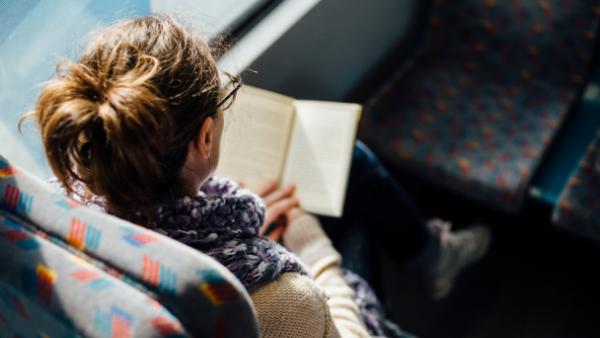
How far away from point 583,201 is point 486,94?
416 mm

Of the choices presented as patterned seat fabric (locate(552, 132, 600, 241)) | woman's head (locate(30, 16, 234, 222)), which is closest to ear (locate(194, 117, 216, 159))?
woman's head (locate(30, 16, 234, 222))

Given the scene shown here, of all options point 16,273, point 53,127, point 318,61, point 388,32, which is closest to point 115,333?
point 16,273

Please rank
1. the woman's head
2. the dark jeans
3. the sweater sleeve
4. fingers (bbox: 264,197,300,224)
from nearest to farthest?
the woman's head → the sweater sleeve → fingers (bbox: 264,197,300,224) → the dark jeans

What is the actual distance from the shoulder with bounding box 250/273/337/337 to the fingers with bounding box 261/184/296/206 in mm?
418

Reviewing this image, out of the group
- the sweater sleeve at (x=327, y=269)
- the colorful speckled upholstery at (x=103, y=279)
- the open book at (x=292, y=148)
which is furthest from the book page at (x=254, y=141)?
the colorful speckled upholstery at (x=103, y=279)

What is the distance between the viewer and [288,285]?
2.46ft

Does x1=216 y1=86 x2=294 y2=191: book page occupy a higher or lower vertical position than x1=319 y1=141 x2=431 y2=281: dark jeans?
higher

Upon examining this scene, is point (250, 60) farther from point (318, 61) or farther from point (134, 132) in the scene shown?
point (134, 132)

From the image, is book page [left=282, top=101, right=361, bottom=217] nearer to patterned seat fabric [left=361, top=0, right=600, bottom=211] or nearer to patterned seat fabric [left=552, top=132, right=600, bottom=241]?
patterned seat fabric [left=361, top=0, right=600, bottom=211]

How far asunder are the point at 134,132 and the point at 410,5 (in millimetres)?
1332

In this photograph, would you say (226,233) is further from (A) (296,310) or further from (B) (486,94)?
(B) (486,94)

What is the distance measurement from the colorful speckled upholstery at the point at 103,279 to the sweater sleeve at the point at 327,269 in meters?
0.45

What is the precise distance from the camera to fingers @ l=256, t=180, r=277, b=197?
3.97 ft

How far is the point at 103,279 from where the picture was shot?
0.54 meters
